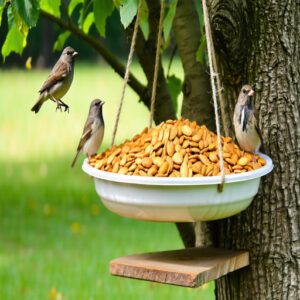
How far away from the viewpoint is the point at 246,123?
2.86m

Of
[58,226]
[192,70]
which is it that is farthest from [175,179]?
[58,226]

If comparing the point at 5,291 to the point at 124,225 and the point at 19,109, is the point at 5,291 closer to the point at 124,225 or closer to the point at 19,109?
the point at 124,225

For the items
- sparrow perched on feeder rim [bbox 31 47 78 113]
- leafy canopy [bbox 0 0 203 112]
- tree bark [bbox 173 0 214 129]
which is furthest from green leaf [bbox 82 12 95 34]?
sparrow perched on feeder rim [bbox 31 47 78 113]

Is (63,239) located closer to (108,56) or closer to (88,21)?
(108,56)

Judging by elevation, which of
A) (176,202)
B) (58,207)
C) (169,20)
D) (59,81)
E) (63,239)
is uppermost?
(169,20)

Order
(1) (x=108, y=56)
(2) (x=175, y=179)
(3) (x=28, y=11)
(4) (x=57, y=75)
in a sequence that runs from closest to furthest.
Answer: (2) (x=175, y=179)
(3) (x=28, y=11)
(4) (x=57, y=75)
(1) (x=108, y=56)

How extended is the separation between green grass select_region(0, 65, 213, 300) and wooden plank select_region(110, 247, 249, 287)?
7.58 feet

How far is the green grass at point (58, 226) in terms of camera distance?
215 inches

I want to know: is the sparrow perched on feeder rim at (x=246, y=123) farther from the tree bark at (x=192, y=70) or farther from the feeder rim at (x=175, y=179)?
the tree bark at (x=192, y=70)

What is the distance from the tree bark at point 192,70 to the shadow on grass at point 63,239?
Answer: 5.92 feet

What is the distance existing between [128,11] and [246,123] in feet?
1.85

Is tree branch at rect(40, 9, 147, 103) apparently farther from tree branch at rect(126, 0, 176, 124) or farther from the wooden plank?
the wooden plank

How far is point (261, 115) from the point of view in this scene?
10.2 feet

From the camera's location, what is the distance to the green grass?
5.45 m
